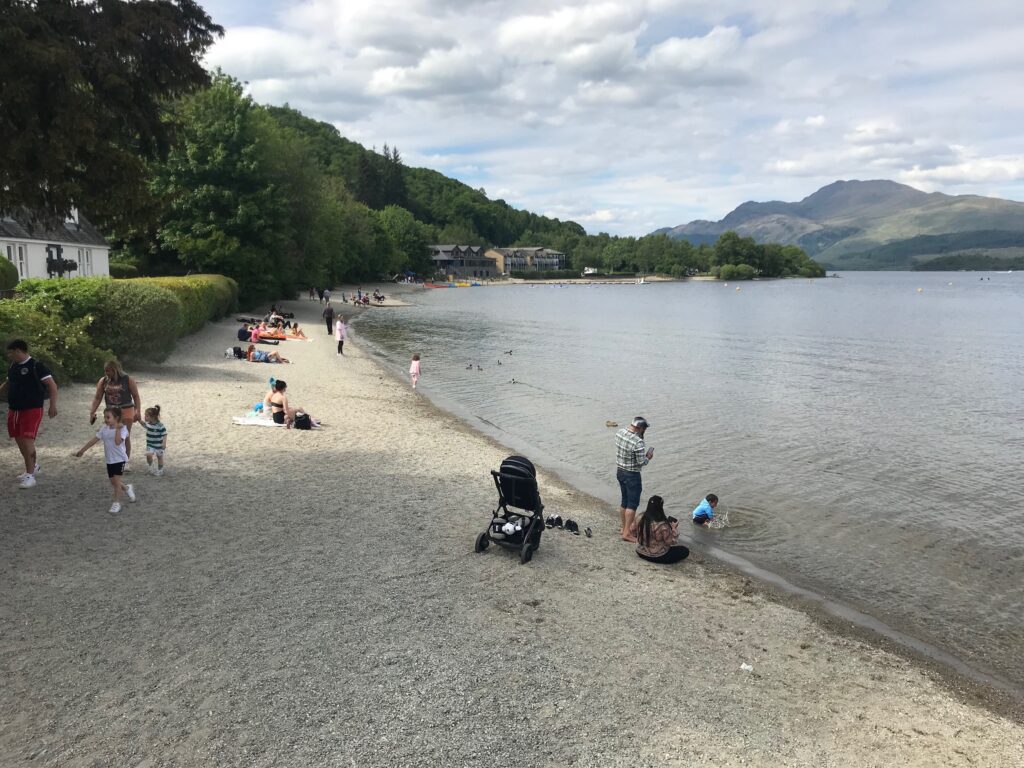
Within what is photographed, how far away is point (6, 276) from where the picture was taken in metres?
24.7

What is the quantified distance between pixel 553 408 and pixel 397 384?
644 centimetres

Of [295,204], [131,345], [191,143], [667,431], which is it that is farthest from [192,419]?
[295,204]

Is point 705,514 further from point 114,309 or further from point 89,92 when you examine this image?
point 114,309

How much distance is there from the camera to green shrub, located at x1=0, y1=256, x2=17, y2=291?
2436 cm

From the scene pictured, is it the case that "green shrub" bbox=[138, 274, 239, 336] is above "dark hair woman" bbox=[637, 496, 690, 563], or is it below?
above

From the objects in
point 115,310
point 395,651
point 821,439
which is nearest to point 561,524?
point 395,651

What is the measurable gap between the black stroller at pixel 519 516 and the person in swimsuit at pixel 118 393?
6.12 meters

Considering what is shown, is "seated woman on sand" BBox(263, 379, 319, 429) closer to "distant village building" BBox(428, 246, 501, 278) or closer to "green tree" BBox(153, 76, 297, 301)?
"green tree" BBox(153, 76, 297, 301)

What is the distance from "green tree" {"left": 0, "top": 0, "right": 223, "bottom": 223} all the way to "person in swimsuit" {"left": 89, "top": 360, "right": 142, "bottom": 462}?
294 centimetres

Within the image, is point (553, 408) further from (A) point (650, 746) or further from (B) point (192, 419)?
(A) point (650, 746)

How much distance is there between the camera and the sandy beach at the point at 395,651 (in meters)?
5.46

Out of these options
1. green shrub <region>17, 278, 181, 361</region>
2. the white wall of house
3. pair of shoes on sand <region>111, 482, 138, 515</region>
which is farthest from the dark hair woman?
the white wall of house

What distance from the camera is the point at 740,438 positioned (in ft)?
65.7

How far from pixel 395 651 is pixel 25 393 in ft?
22.5
